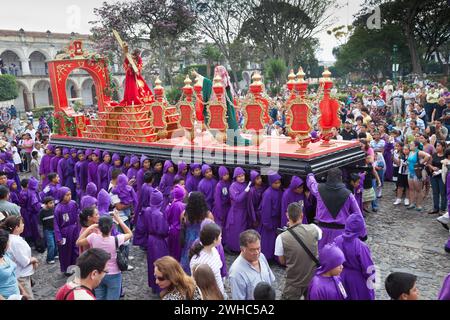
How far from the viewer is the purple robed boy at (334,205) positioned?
17.5 ft

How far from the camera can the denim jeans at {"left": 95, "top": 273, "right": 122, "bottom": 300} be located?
479 centimetres

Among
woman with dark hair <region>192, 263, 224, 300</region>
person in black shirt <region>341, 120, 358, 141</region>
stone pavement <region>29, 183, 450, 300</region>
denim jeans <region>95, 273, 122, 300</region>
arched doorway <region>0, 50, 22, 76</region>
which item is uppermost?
arched doorway <region>0, 50, 22, 76</region>

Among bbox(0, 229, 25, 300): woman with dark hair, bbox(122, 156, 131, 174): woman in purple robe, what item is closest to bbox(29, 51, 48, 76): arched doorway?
bbox(122, 156, 131, 174): woman in purple robe

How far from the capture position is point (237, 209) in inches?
282

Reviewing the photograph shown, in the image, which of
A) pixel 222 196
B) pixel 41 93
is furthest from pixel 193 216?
pixel 41 93

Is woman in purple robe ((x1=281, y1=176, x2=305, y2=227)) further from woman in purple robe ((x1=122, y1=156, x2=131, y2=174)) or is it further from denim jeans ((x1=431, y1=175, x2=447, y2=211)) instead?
woman in purple robe ((x1=122, y1=156, x2=131, y2=174))

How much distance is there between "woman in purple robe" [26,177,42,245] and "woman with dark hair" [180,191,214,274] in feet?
12.7

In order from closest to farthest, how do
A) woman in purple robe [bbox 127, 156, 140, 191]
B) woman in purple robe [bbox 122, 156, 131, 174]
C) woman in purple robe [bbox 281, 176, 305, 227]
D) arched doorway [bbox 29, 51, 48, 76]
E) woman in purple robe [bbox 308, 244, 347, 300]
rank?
1. woman in purple robe [bbox 308, 244, 347, 300]
2. woman in purple robe [bbox 281, 176, 305, 227]
3. woman in purple robe [bbox 127, 156, 140, 191]
4. woman in purple robe [bbox 122, 156, 131, 174]
5. arched doorway [bbox 29, 51, 48, 76]

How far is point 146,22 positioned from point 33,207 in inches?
814

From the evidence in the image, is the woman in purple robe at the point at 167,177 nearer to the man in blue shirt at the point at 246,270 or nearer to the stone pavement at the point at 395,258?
the stone pavement at the point at 395,258

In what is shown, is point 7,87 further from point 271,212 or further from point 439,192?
point 439,192

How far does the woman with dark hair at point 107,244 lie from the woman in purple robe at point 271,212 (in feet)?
8.72

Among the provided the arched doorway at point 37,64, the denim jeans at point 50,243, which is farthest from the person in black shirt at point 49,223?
the arched doorway at point 37,64

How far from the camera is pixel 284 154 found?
7.24 meters
